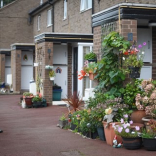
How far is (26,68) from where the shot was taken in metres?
28.2

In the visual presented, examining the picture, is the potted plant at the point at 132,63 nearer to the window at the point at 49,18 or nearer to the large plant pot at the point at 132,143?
the large plant pot at the point at 132,143

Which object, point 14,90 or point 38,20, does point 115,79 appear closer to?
point 14,90

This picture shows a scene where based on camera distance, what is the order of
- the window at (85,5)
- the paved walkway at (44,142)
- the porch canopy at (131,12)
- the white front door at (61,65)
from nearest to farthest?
the paved walkway at (44,142)
the porch canopy at (131,12)
the white front door at (61,65)
the window at (85,5)

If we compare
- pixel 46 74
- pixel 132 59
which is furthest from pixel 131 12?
pixel 46 74

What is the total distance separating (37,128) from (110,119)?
141 inches

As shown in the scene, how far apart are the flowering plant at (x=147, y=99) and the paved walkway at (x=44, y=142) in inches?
40.2

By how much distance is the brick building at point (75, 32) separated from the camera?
1059 cm

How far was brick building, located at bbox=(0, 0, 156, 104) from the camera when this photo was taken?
34.8 feet

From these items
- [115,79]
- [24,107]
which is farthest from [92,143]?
[24,107]

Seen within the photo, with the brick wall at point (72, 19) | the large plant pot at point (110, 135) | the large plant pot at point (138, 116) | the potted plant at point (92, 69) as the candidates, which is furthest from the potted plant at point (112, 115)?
the brick wall at point (72, 19)

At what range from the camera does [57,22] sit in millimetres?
27156

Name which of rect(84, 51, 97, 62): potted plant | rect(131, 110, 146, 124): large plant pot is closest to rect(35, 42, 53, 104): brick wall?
rect(84, 51, 97, 62): potted plant

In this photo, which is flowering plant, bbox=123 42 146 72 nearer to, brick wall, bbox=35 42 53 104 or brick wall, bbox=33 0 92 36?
brick wall, bbox=35 42 53 104

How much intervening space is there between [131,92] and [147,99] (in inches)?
38.5
